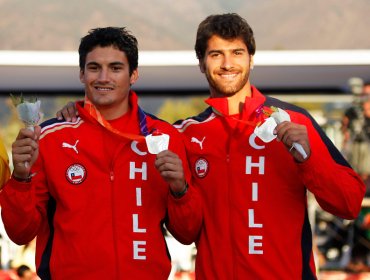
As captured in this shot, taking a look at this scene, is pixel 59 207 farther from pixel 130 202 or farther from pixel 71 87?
pixel 71 87

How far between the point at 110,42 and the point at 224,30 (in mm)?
544

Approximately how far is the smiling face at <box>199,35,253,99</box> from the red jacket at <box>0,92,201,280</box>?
44cm

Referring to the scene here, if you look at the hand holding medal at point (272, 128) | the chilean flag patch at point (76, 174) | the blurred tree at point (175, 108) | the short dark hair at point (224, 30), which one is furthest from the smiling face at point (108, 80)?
the blurred tree at point (175, 108)

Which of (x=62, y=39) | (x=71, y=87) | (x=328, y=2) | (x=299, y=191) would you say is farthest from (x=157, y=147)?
(x=328, y=2)

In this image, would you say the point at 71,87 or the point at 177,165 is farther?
the point at 71,87

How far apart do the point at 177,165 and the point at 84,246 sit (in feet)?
1.86

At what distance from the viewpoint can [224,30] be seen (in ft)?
14.0

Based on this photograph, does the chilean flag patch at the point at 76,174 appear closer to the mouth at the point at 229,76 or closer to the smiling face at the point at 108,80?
the smiling face at the point at 108,80

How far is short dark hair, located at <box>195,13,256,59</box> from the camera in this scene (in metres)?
4.26

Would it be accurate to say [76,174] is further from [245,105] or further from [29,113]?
[245,105]

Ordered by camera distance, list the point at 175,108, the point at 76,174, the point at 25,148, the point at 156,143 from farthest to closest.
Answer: the point at 175,108 < the point at 76,174 < the point at 156,143 < the point at 25,148

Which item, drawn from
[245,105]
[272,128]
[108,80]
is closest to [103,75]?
[108,80]

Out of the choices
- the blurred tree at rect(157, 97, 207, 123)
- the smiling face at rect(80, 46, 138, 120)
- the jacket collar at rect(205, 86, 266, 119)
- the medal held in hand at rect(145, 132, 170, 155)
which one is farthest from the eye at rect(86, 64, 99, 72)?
the blurred tree at rect(157, 97, 207, 123)

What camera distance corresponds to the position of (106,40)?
4.24m
